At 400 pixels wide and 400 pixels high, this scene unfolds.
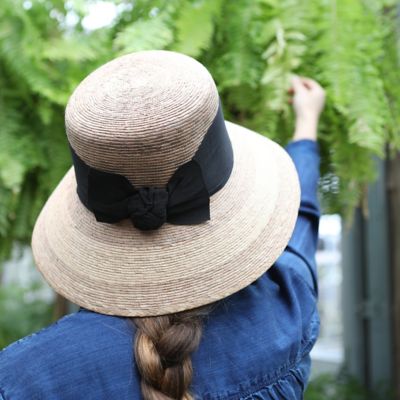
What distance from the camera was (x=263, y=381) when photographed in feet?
3.34

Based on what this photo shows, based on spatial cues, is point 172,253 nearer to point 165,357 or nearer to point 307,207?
point 165,357

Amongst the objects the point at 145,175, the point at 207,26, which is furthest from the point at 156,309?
Answer: the point at 207,26

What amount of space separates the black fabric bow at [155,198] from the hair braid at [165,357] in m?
0.15

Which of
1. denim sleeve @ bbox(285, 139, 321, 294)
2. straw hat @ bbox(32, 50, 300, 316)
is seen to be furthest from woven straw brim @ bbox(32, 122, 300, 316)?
denim sleeve @ bbox(285, 139, 321, 294)

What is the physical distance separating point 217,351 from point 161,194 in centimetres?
25

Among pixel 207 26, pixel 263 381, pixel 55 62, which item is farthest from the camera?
pixel 55 62

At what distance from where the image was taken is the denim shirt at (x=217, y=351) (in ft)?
3.03

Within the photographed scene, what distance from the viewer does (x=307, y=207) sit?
1266 millimetres

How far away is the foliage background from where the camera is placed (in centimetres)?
135

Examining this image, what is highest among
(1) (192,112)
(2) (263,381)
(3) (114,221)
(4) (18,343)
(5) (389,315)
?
(1) (192,112)

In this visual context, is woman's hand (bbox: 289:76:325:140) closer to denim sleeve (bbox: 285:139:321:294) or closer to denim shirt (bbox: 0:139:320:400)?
denim sleeve (bbox: 285:139:321:294)

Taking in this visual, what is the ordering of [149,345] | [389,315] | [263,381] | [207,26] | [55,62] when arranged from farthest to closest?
[389,315] < [55,62] < [207,26] < [263,381] < [149,345]

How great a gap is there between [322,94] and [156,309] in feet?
2.11

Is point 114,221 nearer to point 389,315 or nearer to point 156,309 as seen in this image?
point 156,309
